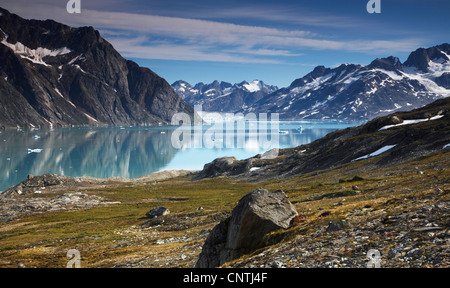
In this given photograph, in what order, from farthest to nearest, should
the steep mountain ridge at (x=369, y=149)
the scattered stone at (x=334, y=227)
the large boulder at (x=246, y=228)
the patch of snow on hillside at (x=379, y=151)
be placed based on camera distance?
the patch of snow on hillside at (x=379, y=151)
the steep mountain ridge at (x=369, y=149)
the large boulder at (x=246, y=228)
the scattered stone at (x=334, y=227)

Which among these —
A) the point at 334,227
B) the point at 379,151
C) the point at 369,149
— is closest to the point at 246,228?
the point at 334,227

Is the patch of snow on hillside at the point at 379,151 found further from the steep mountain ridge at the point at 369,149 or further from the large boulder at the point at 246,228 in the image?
the large boulder at the point at 246,228

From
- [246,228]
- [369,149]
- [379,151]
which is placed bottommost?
[246,228]

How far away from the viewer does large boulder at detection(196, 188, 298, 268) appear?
851 inches

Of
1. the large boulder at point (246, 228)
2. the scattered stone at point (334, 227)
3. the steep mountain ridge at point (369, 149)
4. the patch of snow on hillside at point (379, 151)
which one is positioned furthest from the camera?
the patch of snow on hillside at point (379, 151)

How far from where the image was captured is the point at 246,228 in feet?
71.6

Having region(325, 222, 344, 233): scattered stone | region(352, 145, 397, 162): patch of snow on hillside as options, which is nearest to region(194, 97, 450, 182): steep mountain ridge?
region(352, 145, 397, 162): patch of snow on hillside

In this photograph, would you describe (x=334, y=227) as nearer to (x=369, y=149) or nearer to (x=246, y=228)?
(x=246, y=228)

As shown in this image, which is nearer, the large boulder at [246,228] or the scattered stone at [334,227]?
the scattered stone at [334,227]

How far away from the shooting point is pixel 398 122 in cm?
10294

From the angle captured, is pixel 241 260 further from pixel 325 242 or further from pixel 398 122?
pixel 398 122

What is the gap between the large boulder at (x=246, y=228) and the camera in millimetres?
21622

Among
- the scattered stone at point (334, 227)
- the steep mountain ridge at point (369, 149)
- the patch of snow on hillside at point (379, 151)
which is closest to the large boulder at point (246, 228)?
the scattered stone at point (334, 227)
